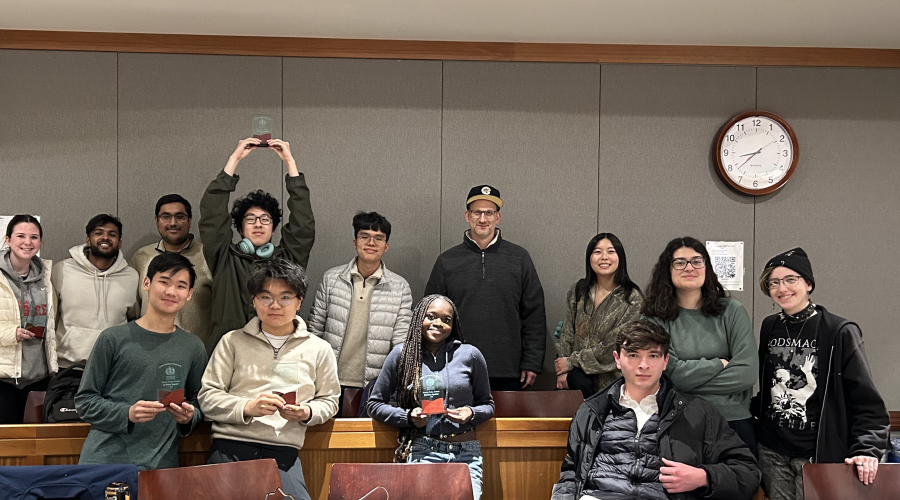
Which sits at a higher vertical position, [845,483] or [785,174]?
[785,174]

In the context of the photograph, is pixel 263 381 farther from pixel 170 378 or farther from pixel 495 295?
pixel 495 295

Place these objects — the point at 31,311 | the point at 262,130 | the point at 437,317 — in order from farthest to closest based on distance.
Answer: the point at 262,130 < the point at 31,311 < the point at 437,317

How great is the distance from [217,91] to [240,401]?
8.21ft

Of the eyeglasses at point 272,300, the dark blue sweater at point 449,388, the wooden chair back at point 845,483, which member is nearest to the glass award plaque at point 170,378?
the eyeglasses at point 272,300

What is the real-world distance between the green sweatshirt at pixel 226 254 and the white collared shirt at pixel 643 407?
5.97 feet

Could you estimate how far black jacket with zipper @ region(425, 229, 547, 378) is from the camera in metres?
4.24

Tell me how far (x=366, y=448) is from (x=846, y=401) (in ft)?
6.63

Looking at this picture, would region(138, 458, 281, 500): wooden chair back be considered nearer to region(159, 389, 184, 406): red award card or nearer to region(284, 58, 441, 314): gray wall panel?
region(159, 389, 184, 406): red award card

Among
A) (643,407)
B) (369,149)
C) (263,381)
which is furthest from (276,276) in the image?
(369,149)

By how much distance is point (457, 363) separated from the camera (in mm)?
3332

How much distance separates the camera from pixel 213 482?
2.59 m

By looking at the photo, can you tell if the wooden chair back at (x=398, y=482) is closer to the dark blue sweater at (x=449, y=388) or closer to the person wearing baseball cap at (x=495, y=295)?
the dark blue sweater at (x=449, y=388)

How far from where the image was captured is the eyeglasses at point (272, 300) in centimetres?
318

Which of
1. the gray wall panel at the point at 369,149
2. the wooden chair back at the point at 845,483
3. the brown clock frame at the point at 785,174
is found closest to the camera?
the wooden chair back at the point at 845,483
